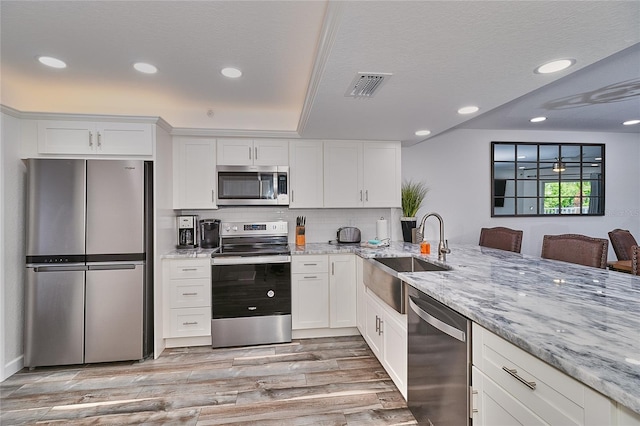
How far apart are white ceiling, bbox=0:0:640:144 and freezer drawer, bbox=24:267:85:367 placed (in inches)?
66.1

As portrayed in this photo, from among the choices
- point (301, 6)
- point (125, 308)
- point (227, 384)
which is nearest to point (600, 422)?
point (301, 6)

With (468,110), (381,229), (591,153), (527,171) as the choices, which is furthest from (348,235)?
(591,153)

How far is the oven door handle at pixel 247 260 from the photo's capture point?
2.94 m

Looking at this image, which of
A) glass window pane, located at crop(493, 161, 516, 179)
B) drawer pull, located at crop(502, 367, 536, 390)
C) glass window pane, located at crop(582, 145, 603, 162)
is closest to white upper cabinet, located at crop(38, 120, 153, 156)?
drawer pull, located at crop(502, 367, 536, 390)

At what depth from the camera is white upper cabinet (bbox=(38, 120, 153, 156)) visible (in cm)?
265

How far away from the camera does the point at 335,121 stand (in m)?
2.80

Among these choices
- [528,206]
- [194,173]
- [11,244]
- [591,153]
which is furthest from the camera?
[591,153]

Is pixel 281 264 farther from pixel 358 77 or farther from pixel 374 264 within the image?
pixel 358 77

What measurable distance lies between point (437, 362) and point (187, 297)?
242 centimetres

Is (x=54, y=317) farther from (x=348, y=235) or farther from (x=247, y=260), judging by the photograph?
(x=348, y=235)

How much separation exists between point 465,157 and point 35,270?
16.4 ft

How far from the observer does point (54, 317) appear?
100 inches

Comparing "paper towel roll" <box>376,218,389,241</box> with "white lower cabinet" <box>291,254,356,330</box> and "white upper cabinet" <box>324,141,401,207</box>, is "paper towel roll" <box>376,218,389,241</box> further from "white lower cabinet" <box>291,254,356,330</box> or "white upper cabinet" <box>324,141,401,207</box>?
"white lower cabinet" <box>291,254,356,330</box>

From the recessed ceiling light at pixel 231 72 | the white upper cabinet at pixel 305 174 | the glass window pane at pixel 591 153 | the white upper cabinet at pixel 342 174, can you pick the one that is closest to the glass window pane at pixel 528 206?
the glass window pane at pixel 591 153
